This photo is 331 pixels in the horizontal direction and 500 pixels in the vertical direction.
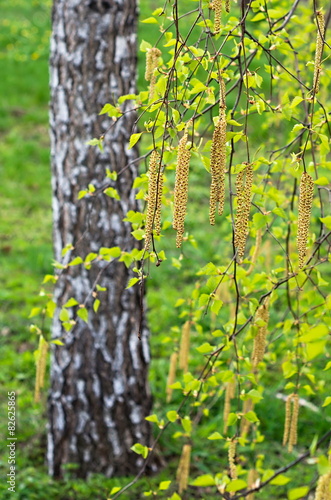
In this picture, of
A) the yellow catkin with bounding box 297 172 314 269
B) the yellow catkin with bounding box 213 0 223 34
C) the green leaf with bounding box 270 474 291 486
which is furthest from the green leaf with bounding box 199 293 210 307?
the yellow catkin with bounding box 213 0 223 34

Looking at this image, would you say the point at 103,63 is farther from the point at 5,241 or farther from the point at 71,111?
the point at 5,241

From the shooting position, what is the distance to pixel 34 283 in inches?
194

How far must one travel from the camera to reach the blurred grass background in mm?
3045

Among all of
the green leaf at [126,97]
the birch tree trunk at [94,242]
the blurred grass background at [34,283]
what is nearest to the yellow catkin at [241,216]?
the green leaf at [126,97]

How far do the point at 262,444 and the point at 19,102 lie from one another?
652 cm

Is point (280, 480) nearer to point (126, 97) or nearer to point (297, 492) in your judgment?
point (297, 492)

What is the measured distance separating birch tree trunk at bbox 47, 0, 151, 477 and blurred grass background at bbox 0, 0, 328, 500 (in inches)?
8.0

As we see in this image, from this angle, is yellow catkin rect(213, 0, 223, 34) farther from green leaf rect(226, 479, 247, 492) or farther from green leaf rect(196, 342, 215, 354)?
green leaf rect(226, 479, 247, 492)

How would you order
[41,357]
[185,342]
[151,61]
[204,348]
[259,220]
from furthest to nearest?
[185,342] → [41,357] → [204,348] → [259,220] → [151,61]

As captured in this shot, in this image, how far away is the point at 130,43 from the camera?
2.74 meters

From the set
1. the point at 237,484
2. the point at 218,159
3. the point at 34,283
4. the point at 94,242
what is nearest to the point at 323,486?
the point at 237,484

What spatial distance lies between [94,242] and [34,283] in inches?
89.4

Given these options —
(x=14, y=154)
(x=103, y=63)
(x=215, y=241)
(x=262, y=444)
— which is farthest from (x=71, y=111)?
(x=14, y=154)

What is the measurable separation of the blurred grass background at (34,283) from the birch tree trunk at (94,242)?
20 centimetres
